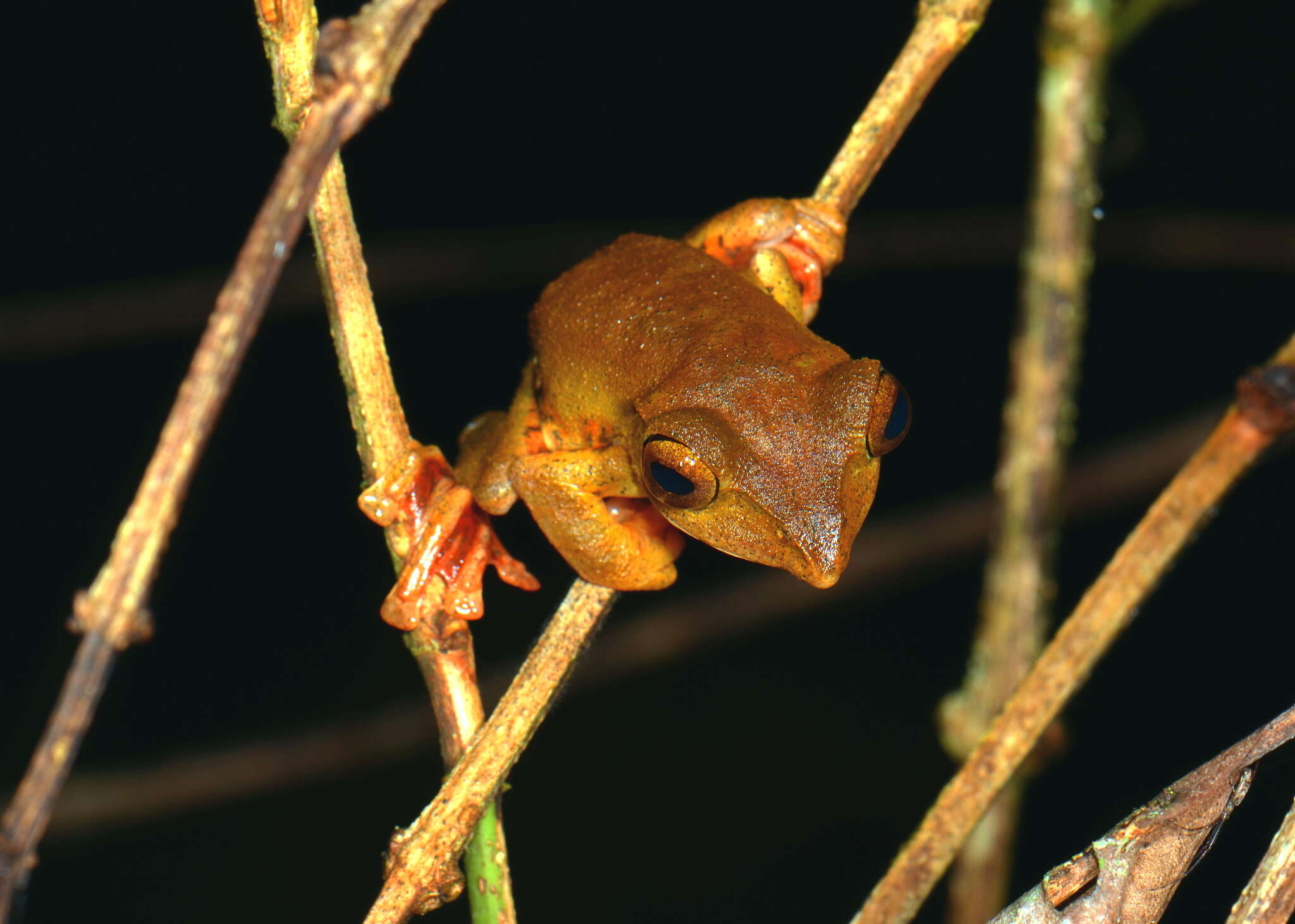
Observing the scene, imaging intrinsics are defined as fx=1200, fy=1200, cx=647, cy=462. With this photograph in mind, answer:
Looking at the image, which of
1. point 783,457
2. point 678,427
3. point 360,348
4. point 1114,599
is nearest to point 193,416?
point 360,348

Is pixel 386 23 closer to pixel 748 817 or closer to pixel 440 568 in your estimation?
pixel 440 568

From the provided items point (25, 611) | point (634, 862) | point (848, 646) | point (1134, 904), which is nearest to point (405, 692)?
point (634, 862)

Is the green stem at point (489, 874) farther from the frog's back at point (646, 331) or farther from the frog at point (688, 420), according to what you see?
the frog's back at point (646, 331)

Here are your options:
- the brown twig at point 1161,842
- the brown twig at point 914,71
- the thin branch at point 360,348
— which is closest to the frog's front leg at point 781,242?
the brown twig at point 914,71

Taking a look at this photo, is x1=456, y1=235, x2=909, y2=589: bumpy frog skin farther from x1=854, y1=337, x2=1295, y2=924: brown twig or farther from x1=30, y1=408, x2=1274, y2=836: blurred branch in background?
x1=30, y1=408, x2=1274, y2=836: blurred branch in background

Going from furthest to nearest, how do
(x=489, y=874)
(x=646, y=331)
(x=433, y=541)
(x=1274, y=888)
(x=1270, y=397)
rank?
(x=646, y=331), (x=433, y=541), (x=1270, y=397), (x=489, y=874), (x=1274, y=888)

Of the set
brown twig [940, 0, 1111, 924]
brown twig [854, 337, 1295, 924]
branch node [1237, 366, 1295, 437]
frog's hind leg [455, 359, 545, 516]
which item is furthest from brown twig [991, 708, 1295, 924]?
brown twig [940, 0, 1111, 924]

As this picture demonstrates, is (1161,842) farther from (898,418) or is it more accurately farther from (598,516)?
(598,516)
